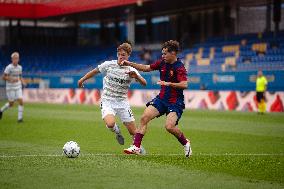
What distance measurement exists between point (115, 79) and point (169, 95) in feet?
5.66

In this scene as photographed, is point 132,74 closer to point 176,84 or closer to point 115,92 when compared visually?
point 115,92

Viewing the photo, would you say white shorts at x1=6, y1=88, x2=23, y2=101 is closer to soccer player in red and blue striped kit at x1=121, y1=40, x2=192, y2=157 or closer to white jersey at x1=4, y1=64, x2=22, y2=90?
white jersey at x1=4, y1=64, x2=22, y2=90

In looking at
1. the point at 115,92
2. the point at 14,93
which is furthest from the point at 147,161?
the point at 14,93

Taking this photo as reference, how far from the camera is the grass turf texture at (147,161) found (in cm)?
900

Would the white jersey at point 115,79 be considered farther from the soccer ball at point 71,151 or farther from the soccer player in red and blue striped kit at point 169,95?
the soccer ball at point 71,151

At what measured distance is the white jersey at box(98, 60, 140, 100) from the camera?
43.8ft

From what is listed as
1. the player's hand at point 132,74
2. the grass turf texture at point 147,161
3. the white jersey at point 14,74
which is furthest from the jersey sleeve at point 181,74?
the white jersey at point 14,74

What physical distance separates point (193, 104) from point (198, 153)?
20.4 metres

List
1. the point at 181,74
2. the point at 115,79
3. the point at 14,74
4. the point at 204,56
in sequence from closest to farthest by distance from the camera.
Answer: the point at 181,74, the point at 115,79, the point at 14,74, the point at 204,56

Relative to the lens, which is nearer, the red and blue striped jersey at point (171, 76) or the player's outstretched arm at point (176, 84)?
the player's outstretched arm at point (176, 84)

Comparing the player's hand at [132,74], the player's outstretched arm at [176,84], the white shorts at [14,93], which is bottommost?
the white shorts at [14,93]

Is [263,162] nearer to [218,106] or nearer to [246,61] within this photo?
[218,106]

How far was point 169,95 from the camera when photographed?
12062 mm

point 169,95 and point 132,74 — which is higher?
point 132,74
